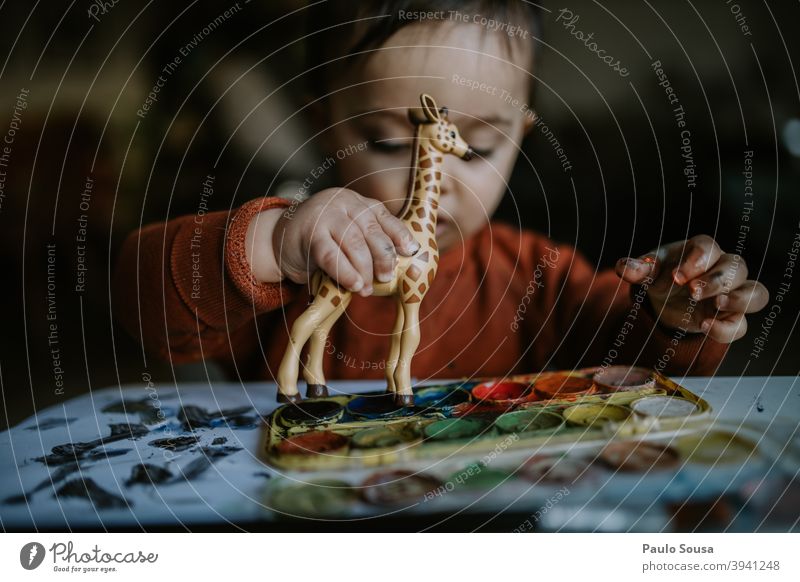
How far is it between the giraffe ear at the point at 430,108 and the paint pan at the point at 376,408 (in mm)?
321

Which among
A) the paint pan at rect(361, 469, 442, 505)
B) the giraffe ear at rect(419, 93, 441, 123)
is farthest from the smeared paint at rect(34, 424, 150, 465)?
the giraffe ear at rect(419, 93, 441, 123)

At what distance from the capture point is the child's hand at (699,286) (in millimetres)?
845

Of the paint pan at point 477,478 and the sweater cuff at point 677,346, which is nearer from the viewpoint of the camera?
the paint pan at point 477,478

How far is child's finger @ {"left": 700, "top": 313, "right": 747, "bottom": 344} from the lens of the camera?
85 cm

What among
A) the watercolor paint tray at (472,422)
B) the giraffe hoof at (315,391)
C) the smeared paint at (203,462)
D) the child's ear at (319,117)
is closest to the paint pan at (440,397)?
the watercolor paint tray at (472,422)

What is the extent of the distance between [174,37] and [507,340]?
1.83 ft

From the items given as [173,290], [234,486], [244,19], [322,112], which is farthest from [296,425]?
[244,19]

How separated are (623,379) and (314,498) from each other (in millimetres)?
402

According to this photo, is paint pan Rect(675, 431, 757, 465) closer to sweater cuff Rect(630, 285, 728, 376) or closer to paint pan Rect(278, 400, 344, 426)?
sweater cuff Rect(630, 285, 728, 376)

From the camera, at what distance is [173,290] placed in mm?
854

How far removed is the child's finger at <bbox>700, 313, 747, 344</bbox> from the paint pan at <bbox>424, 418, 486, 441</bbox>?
30cm

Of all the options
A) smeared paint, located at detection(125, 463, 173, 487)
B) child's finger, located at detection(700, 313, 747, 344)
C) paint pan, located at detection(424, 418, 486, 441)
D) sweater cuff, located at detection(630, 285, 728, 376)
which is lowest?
smeared paint, located at detection(125, 463, 173, 487)

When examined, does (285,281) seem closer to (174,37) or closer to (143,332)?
(143,332)

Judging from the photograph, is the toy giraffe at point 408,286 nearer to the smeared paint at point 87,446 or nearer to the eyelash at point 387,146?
the eyelash at point 387,146
